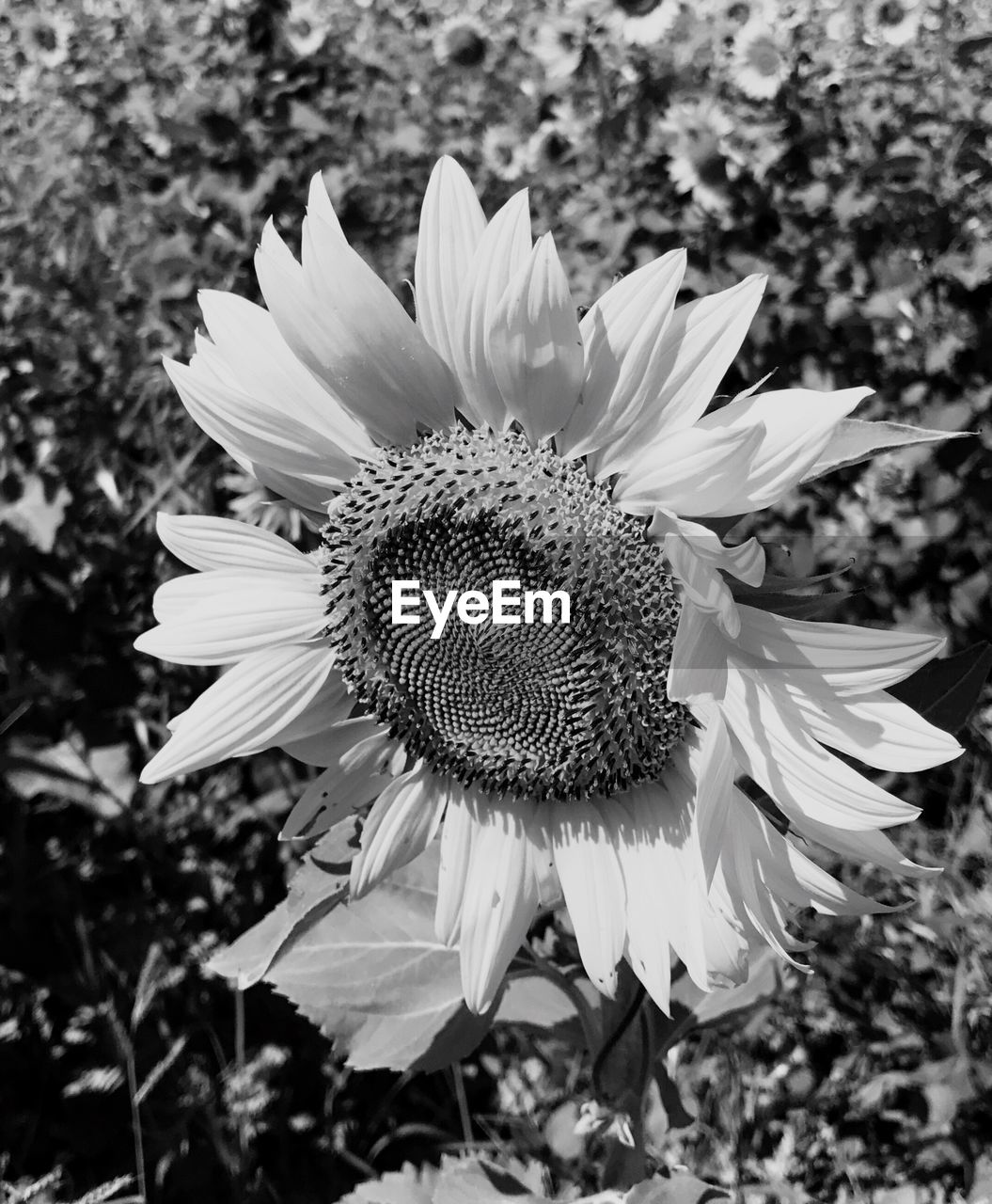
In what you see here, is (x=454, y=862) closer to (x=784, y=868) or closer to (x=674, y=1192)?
(x=784, y=868)

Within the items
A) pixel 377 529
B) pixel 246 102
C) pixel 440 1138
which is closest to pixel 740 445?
pixel 377 529

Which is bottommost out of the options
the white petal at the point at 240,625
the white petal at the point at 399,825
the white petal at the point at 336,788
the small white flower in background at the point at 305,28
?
the white petal at the point at 399,825

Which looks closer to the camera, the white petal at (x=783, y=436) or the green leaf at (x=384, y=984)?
the white petal at (x=783, y=436)

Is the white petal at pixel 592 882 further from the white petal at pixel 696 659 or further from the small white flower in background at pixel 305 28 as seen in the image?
the small white flower in background at pixel 305 28

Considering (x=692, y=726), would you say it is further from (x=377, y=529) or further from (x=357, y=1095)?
(x=357, y=1095)

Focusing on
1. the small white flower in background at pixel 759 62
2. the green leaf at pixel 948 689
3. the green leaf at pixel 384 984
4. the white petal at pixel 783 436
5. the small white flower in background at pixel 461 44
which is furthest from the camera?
the small white flower in background at pixel 461 44

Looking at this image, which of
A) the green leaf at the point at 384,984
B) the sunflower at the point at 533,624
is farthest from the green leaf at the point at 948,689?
the green leaf at the point at 384,984

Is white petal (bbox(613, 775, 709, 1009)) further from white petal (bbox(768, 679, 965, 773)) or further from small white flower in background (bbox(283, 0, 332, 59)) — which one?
small white flower in background (bbox(283, 0, 332, 59))

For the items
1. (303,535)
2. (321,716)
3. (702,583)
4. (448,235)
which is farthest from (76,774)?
(702,583)
